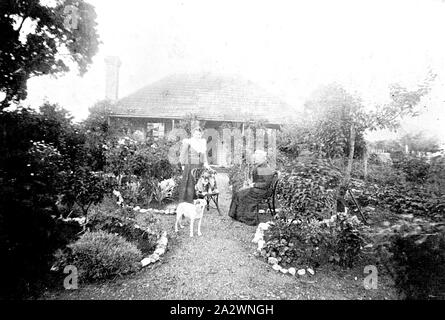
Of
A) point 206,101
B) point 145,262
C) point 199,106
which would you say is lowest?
point 145,262

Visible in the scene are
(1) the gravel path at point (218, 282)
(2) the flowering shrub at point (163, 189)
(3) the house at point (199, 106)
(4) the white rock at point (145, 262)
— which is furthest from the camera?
(3) the house at point (199, 106)

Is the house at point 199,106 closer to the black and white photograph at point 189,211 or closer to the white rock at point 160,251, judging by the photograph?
the black and white photograph at point 189,211

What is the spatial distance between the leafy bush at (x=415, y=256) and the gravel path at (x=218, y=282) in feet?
1.82

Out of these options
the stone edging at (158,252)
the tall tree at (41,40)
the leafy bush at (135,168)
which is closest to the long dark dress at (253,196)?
the stone edging at (158,252)

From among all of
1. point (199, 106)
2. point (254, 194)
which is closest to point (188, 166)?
point (254, 194)

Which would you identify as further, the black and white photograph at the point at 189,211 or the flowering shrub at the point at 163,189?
the flowering shrub at the point at 163,189

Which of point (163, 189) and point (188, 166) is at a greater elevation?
point (188, 166)

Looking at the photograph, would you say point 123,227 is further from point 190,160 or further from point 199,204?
point 190,160

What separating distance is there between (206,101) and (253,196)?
36.5 feet

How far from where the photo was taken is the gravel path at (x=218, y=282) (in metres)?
2.91

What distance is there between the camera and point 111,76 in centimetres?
1662

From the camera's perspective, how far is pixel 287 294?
2.96 metres

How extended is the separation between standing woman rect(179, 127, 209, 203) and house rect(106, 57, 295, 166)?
842 cm
